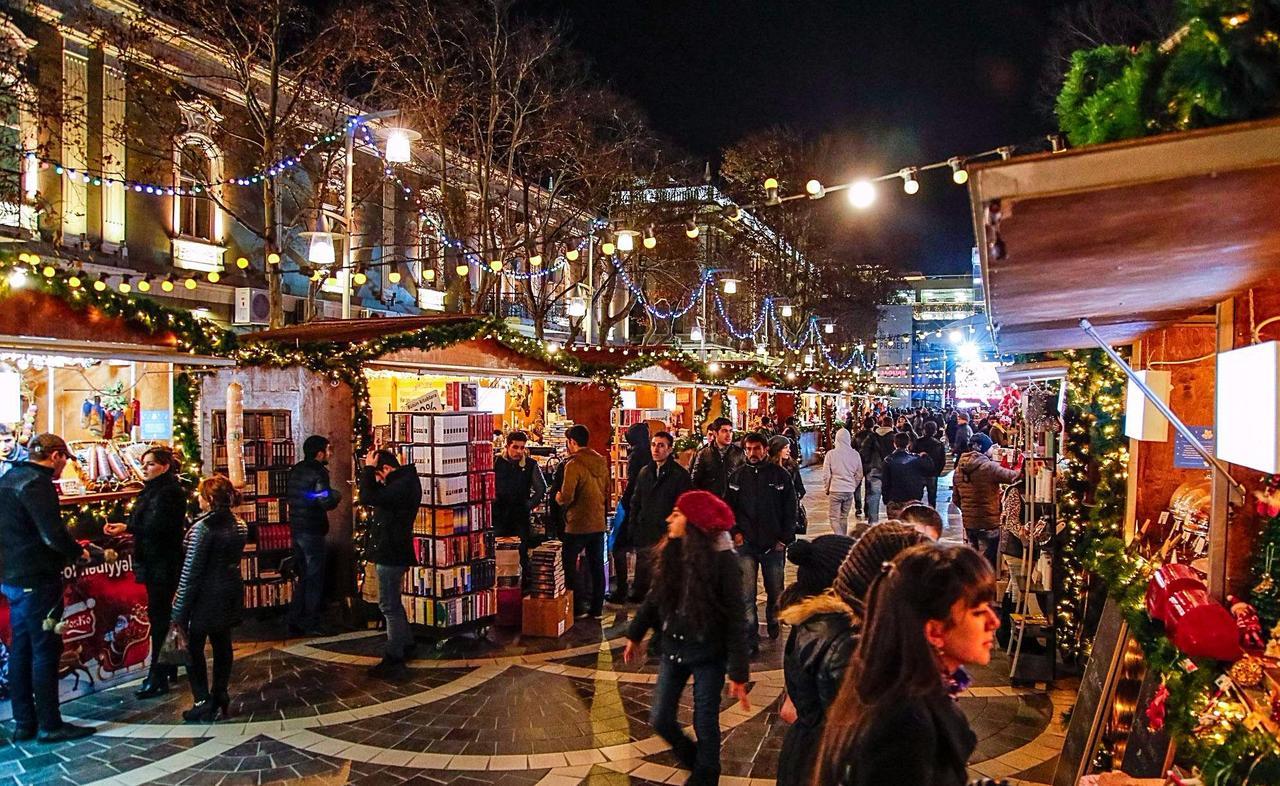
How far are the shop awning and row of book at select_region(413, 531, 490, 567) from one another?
540cm

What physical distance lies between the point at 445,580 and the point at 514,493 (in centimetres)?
135

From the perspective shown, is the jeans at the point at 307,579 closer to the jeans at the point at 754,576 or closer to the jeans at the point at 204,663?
the jeans at the point at 204,663

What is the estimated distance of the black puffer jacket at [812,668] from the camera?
2.69 m

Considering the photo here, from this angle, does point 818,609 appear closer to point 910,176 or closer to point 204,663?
point 204,663

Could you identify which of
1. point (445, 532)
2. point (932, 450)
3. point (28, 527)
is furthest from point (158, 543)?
point (932, 450)

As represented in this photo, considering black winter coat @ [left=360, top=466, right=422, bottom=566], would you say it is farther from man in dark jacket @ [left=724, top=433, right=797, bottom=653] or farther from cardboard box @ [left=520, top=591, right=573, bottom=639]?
man in dark jacket @ [left=724, top=433, right=797, bottom=653]

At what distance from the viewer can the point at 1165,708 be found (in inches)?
127

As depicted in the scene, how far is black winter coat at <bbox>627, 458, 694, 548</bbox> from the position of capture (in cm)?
763

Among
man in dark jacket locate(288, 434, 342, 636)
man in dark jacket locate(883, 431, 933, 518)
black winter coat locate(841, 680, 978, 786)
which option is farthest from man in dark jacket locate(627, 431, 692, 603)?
black winter coat locate(841, 680, 978, 786)

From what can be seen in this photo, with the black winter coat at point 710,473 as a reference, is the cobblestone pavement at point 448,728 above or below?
below

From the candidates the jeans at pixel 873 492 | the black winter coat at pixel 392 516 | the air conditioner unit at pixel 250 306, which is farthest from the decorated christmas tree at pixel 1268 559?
the air conditioner unit at pixel 250 306

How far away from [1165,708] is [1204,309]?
6.58ft

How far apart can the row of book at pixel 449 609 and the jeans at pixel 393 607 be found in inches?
21.7

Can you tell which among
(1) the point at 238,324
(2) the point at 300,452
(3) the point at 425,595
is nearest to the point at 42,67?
(1) the point at 238,324
